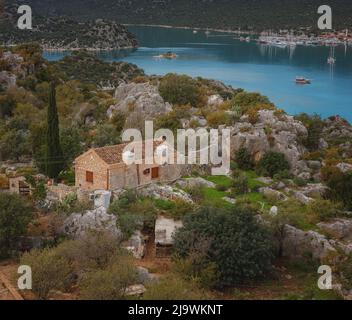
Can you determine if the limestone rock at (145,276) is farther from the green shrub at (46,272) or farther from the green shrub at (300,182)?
the green shrub at (300,182)

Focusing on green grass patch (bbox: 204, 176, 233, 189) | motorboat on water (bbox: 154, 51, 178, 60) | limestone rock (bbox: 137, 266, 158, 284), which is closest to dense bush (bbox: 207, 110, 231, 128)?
green grass patch (bbox: 204, 176, 233, 189)

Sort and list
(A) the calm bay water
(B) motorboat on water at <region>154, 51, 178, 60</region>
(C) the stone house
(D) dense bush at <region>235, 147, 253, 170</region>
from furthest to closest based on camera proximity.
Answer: (B) motorboat on water at <region>154, 51, 178, 60</region> < (A) the calm bay water < (D) dense bush at <region>235, 147, 253, 170</region> < (C) the stone house

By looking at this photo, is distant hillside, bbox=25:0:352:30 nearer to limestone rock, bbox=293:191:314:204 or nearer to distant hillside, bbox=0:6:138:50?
distant hillside, bbox=0:6:138:50

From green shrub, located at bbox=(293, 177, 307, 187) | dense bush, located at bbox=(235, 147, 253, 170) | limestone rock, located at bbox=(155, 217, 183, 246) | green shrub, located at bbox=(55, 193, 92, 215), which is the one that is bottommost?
limestone rock, located at bbox=(155, 217, 183, 246)

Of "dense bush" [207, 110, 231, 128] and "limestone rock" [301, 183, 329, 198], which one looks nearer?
"limestone rock" [301, 183, 329, 198]

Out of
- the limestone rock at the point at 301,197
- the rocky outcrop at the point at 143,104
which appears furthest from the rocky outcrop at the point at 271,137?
the rocky outcrop at the point at 143,104

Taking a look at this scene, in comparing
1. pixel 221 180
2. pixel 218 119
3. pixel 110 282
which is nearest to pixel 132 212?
pixel 221 180
